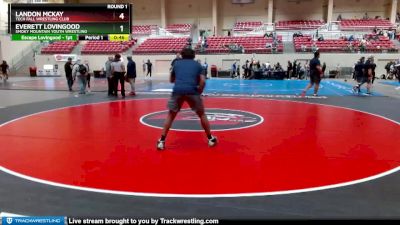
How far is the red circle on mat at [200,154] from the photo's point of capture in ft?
14.6

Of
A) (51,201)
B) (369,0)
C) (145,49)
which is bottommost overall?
(51,201)

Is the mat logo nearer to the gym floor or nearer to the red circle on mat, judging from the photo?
the gym floor

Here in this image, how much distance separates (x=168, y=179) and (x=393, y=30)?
34.5 m

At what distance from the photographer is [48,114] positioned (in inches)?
380

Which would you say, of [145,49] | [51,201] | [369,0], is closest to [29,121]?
[51,201]

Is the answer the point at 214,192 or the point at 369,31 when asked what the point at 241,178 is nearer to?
the point at 214,192

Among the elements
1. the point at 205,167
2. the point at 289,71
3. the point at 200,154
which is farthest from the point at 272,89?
the point at 205,167

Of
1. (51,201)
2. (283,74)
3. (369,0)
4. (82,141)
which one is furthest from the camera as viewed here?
(369,0)
